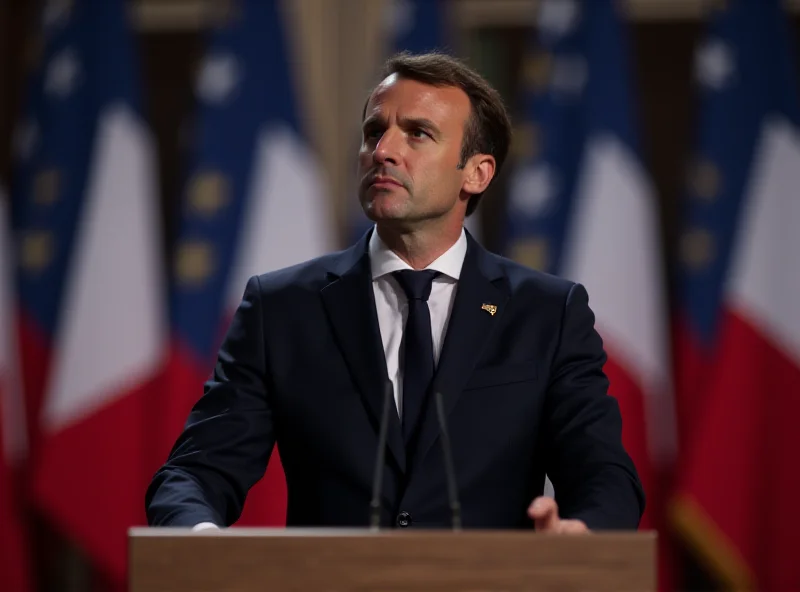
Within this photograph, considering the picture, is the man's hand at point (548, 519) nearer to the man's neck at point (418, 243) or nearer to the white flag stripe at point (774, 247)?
the man's neck at point (418, 243)

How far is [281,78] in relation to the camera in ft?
16.0

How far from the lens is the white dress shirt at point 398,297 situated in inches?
93.2

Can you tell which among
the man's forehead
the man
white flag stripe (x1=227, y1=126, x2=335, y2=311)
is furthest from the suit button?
white flag stripe (x1=227, y1=126, x2=335, y2=311)

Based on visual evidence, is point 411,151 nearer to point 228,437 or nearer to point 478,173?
point 478,173

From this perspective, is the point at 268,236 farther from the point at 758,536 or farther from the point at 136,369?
the point at 758,536

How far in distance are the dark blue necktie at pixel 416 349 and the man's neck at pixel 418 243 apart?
93 millimetres

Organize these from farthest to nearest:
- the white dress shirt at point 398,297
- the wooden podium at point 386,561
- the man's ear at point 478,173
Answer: the man's ear at point 478,173
the white dress shirt at point 398,297
the wooden podium at point 386,561

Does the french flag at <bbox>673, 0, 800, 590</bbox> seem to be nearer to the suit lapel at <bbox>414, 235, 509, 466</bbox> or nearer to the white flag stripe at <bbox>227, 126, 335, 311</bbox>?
the white flag stripe at <bbox>227, 126, 335, 311</bbox>

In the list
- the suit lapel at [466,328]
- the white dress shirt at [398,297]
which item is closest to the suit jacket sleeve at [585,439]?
the suit lapel at [466,328]

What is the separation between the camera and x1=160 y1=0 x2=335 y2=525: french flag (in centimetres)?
473

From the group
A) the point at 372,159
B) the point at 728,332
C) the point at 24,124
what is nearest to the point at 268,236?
the point at 24,124

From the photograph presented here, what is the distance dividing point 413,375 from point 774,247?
2.86 metres

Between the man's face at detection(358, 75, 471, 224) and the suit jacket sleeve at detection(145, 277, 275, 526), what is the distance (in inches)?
15.6

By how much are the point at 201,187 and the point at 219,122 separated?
323 millimetres
